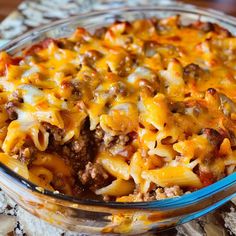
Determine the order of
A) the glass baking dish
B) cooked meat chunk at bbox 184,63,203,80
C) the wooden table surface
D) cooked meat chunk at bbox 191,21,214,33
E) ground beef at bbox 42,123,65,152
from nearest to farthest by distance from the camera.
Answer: the glass baking dish, ground beef at bbox 42,123,65,152, cooked meat chunk at bbox 184,63,203,80, cooked meat chunk at bbox 191,21,214,33, the wooden table surface

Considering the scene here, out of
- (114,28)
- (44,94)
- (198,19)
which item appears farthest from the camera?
(198,19)

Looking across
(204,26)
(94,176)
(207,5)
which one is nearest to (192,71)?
(204,26)

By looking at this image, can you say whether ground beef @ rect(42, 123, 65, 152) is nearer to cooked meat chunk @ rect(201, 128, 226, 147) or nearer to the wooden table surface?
cooked meat chunk @ rect(201, 128, 226, 147)

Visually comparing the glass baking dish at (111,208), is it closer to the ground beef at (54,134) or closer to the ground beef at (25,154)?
the ground beef at (25,154)

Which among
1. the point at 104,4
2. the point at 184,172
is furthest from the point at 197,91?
the point at 104,4

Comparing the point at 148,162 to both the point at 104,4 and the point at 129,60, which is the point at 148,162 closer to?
the point at 129,60

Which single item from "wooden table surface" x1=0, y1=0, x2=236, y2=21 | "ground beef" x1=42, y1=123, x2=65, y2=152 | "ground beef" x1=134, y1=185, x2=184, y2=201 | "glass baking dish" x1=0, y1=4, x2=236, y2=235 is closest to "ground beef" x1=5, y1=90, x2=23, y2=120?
"ground beef" x1=42, y1=123, x2=65, y2=152
